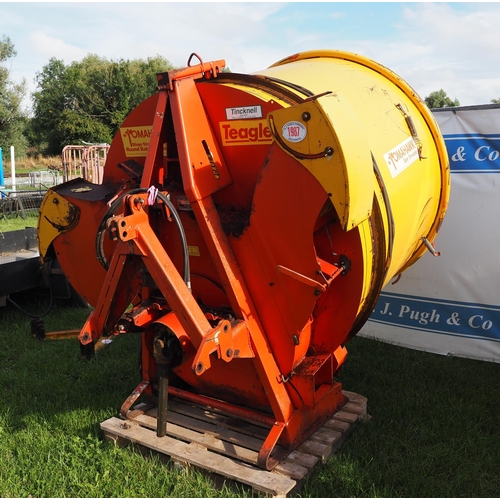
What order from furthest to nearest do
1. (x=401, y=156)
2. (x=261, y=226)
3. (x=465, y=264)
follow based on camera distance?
(x=465, y=264), (x=401, y=156), (x=261, y=226)

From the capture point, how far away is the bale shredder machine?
2527 mm

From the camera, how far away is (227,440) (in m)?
3.14

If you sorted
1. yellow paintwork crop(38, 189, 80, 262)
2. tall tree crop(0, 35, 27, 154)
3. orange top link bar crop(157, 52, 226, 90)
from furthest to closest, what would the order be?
tall tree crop(0, 35, 27, 154) → yellow paintwork crop(38, 189, 80, 262) → orange top link bar crop(157, 52, 226, 90)

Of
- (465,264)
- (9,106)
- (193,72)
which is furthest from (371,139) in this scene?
(9,106)

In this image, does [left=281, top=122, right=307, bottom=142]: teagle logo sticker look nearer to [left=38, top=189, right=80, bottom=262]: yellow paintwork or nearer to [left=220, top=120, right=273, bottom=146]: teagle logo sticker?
[left=220, top=120, right=273, bottom=146]: teagle logo sticker

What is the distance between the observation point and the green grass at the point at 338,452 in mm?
2916

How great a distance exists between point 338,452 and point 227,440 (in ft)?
2.25

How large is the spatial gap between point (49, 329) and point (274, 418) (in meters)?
3.10

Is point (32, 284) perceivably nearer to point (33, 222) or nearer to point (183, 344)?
point (183, 344)

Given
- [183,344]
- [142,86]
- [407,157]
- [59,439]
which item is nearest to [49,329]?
[59,439]

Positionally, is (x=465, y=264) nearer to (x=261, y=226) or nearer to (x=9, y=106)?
(x=261, y=226)

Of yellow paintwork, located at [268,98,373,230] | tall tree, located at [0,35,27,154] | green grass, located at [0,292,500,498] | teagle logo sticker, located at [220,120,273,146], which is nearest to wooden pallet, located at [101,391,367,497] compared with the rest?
green grass, located at [0,292,500,498]

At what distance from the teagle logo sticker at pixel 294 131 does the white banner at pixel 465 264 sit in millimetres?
2942

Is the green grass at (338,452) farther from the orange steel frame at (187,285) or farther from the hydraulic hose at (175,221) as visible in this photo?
the hydraulic hose at (175,221)
